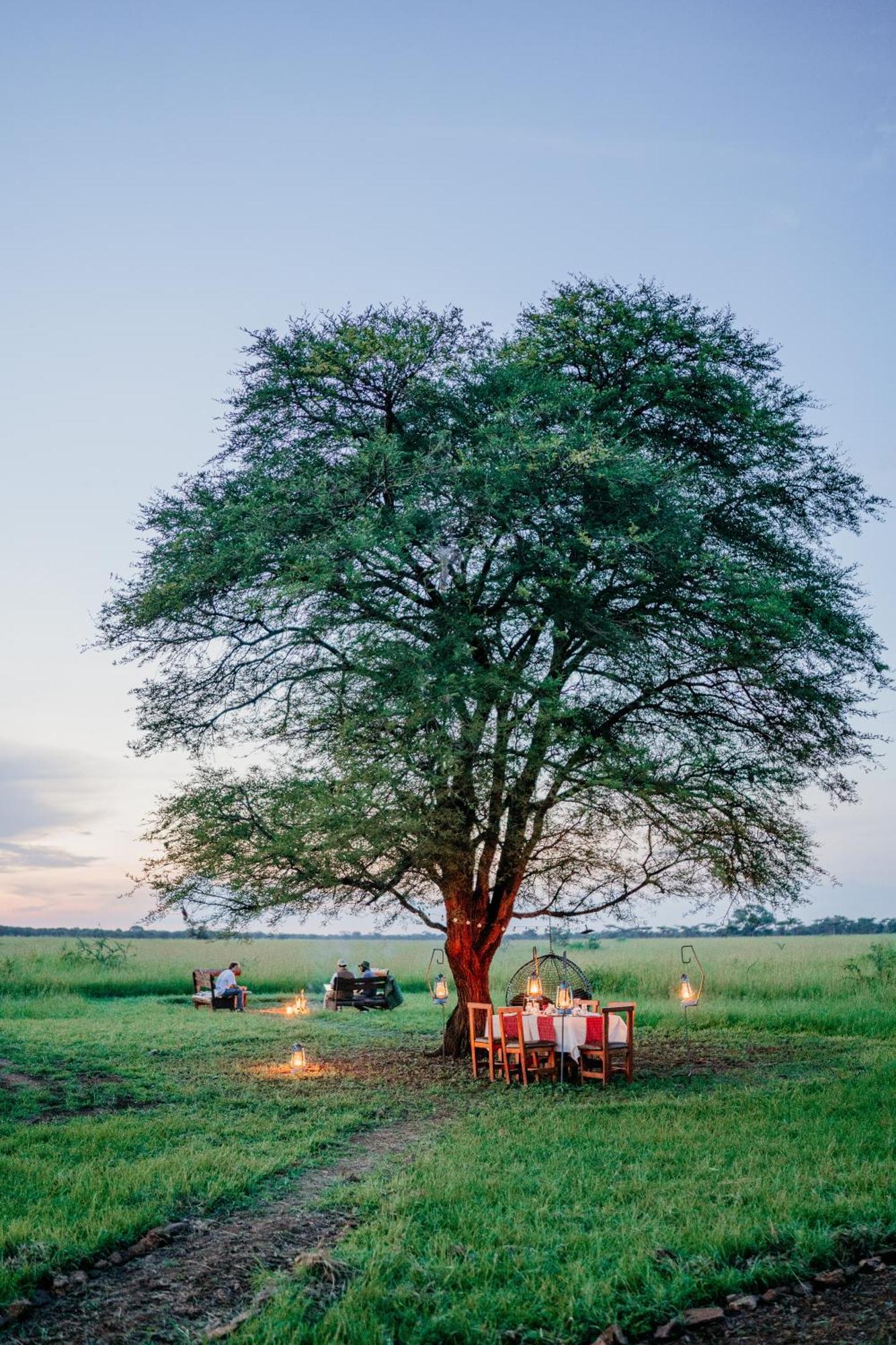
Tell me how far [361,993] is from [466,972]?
1072 centimetres

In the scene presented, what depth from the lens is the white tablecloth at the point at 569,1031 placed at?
46.2ft

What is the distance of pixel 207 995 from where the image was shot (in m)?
26.5

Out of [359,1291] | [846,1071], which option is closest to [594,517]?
[846,1071]

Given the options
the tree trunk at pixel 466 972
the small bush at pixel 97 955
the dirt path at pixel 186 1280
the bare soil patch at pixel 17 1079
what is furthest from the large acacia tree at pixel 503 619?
the small bush at pixel 97 955

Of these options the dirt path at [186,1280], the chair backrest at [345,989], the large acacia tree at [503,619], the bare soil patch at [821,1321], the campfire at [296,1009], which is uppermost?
the large acacia tree at [503,619]

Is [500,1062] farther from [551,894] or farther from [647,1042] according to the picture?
[647,1042]

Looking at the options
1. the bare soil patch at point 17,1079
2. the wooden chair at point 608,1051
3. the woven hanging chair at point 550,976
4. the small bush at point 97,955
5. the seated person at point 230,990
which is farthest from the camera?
the small bush at point 97,955

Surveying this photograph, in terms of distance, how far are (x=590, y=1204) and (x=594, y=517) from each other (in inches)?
381

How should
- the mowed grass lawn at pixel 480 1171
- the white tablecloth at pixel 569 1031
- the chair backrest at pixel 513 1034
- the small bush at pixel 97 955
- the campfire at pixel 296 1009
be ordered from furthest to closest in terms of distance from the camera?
the small bush at pixel 97 955 → the campfire at pixel 296 1009 → the white tablecloth at pixel 569 1031 → the chair backrest at pixel 513 1034 → the mowed grass lawn at pixel 480 1171

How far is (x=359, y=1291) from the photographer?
5.54 m

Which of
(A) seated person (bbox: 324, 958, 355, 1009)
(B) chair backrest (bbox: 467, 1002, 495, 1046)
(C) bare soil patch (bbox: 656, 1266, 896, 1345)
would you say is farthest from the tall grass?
(C) bare soil patch (bbox: 656, 1266, 896, 1345)

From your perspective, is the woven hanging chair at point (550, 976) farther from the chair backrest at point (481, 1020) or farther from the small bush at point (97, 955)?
the small bush at point (97, 955)

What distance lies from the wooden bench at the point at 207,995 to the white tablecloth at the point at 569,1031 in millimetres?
13488

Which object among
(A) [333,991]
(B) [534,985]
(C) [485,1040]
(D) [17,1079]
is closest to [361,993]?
(A) [333,991]
